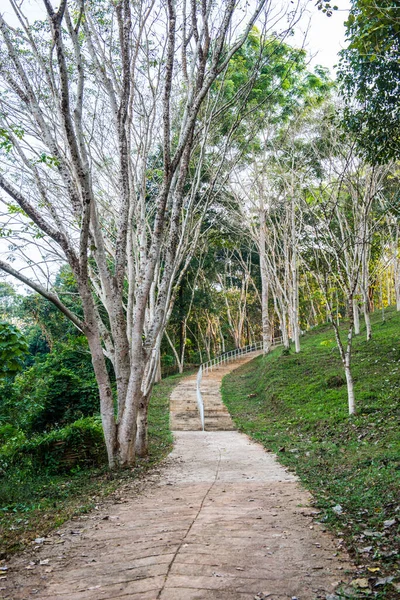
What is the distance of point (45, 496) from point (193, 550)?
3.68 meters

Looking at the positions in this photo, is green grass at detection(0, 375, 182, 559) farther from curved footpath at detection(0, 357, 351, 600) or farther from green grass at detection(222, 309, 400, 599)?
green grass at detection(222, 309, 400, 599)

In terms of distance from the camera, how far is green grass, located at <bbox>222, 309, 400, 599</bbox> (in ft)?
13.5

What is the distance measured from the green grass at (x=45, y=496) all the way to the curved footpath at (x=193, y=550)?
315 millimetres

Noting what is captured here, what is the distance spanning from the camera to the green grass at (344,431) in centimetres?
411

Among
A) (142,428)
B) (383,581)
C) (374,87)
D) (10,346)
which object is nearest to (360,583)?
(383,581)

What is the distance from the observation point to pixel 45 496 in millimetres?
6520

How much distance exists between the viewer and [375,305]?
135 ft

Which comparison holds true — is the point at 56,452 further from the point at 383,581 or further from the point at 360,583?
the point at 383,581

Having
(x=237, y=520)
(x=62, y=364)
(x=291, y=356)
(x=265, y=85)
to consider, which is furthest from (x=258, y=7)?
(x=291, y=356)

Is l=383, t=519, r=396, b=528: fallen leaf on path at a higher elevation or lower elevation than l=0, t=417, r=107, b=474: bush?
lower

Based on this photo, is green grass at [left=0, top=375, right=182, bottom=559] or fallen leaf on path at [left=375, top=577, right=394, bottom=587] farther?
green grass at [left=0, top=375, right=182, bottom=559]

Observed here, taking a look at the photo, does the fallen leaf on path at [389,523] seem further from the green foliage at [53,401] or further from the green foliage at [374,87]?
the green foliage at [53,401]

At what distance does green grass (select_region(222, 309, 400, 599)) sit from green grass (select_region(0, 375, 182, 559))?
2.88 m

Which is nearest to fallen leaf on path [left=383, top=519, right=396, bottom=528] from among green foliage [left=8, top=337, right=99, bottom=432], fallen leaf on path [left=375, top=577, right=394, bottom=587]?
fallen leaf on path [left=375, top=577, right=394, bottom=587]
